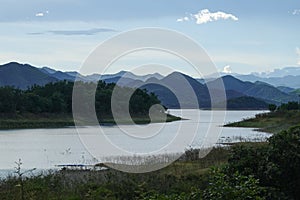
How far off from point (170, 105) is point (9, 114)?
108042 mm

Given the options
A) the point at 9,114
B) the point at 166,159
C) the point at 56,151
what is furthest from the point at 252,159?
the point at 9,114

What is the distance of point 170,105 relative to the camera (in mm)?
182000

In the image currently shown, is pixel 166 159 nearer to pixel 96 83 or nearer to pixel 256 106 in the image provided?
pixel 96 83

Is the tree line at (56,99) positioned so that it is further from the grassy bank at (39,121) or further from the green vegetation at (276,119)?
the green vegetation at (276,119)

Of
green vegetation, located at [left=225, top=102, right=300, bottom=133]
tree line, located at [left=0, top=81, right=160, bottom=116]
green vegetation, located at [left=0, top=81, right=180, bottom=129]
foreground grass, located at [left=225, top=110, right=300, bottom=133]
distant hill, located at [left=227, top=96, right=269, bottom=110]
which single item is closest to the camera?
foreground grass, located at [left=225, top=110, right=300, bottom=133]

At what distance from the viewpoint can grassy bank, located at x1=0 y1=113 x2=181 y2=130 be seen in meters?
74.0

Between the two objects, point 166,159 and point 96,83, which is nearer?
point 166,159

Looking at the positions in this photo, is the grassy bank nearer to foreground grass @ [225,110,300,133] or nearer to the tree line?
the tree line

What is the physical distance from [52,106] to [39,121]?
7004 mm

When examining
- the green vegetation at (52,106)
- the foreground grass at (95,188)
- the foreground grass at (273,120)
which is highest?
the green vegetation at (52,106)

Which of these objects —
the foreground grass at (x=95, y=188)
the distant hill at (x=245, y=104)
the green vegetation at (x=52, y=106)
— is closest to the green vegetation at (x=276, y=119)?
the green vegetation at (x=52, y=106)

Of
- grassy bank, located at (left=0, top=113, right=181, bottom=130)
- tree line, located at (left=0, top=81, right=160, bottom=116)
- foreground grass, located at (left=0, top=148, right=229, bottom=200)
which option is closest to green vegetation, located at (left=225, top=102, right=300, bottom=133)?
grassy bank, located at (left=0, top=113, right=181, bottom=130)

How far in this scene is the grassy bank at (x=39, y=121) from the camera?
2913 inches

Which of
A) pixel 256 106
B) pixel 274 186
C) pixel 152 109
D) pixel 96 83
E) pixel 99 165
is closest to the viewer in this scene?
pixel 274 186
